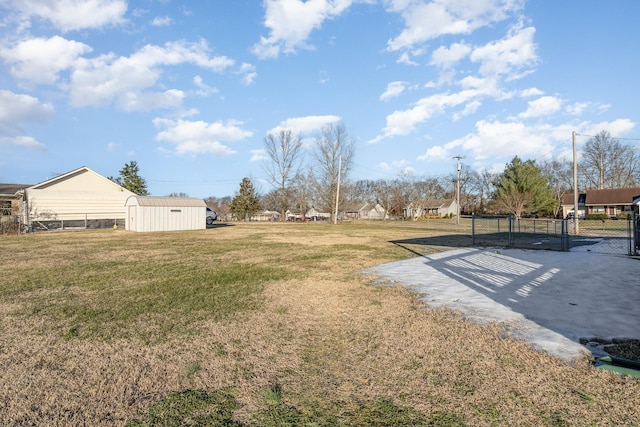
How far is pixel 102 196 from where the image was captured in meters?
30.3

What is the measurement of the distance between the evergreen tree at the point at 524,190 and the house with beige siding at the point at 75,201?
146 feet

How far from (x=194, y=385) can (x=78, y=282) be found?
20.0ft

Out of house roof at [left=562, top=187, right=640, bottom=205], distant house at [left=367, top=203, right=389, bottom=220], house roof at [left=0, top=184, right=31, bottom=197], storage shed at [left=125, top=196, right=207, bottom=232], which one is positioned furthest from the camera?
distant house at [left=367, top=203, right=389, bottom=220]

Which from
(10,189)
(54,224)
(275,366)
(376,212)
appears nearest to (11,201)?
(10,189)

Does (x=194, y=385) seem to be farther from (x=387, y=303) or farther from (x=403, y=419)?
(x=387, y=303)

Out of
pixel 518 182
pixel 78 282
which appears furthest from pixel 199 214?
pixel 518 182

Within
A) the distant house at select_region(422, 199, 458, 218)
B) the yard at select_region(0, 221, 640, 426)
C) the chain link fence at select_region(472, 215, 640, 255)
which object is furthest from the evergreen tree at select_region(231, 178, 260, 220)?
the yard at select_region(0, 221, 640, 426)

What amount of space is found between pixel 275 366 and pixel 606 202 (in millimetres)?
57513

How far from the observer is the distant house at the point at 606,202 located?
43.5 meters

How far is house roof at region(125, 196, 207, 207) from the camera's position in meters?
25.1

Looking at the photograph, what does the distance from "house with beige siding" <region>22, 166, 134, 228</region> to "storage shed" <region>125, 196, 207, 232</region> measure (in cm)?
466

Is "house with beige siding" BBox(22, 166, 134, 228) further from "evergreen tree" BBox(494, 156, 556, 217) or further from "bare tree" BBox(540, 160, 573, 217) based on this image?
"bare tree" BBox(540, 160, 573, 217)

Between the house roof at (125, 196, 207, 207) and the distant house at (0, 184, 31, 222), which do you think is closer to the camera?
the house roof at (125, 196, 207, 207)

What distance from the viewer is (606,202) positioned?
1773 inches
